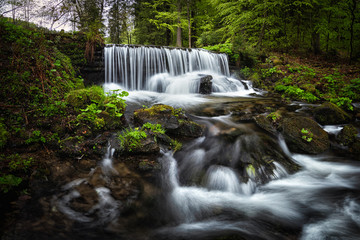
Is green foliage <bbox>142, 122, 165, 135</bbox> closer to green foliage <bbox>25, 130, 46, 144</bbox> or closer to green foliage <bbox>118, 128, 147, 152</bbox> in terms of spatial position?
green foliage <bbox>118, 128, 147, 152</bbox>

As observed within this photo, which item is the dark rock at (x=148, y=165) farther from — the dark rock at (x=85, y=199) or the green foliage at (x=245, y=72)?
the green foliage at (x=245, y=72)

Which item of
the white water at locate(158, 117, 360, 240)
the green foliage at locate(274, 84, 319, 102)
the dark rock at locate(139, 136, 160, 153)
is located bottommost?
the white water at locate(158, 117, 360, 240)

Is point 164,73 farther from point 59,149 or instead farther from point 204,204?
point 204,204

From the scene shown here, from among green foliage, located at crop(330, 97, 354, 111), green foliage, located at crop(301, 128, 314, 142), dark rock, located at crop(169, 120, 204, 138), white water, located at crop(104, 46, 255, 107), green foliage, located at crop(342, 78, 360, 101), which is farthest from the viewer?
white water, located at crop(104, 46, 255, 107)

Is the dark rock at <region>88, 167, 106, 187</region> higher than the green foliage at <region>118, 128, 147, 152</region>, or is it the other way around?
the green foliage at <region>118, 128, 147, 152</region>

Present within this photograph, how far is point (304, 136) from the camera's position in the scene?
189 inches

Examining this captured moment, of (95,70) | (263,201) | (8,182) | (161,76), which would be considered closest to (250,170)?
(263,201)

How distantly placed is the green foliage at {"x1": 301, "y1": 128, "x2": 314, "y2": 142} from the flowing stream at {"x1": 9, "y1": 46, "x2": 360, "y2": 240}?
0.46 m

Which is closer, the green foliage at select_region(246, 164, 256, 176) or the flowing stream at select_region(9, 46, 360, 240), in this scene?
the flowing stream at select_region(9, 46, 360, 240)

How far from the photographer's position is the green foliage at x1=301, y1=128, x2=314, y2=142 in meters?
4.77

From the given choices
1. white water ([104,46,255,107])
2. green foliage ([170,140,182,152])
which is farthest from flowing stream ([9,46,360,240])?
white water ([104,46,255,107])

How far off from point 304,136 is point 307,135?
0.15 meters

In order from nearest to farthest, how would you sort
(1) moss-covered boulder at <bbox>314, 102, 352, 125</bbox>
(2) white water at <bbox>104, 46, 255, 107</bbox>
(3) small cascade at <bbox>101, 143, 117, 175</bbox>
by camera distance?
(3) small cascade at <bbox>101, 143, 117, 175</bbox>, (1) moss-covered boulder at <bbox>314, 102, 352, 125</bbox>, (2) white water at <bbox>104, 46, 255, 107</bbox>

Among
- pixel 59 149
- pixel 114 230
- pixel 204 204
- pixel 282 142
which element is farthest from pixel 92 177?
pixel 282 142
